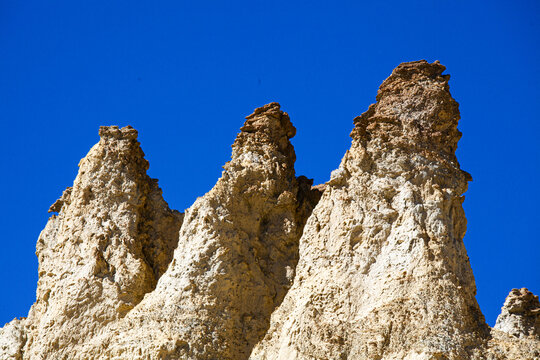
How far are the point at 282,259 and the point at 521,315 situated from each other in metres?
6.06

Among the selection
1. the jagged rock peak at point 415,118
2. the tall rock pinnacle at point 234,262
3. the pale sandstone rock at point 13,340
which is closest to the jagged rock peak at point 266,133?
the tall rock pinnacle at point 234,262

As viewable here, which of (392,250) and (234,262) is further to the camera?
(234,262)

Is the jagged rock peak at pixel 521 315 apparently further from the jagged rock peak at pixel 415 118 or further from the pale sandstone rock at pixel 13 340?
the pale sandstone rock at pixel 13 340

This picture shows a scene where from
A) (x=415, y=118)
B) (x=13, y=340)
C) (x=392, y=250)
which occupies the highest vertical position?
(x=415, y=118)

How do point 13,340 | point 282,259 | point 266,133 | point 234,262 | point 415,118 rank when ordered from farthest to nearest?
point 13,340 < point 266,133 < point 282,259 < point 234,262 < point 415,118

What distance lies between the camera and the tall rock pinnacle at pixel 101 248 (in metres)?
23.7

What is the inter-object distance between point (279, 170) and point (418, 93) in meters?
4.10

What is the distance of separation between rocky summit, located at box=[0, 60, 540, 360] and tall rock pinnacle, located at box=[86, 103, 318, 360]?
3 cm

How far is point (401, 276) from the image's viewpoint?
61.6ft

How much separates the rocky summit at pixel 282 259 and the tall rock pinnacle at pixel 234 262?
0.11ft

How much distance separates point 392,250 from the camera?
1945 cm

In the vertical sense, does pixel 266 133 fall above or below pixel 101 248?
above

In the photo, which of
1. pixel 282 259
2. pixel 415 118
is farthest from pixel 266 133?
pixel 415 118

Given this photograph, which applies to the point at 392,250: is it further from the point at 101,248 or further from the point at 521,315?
the point at 101,248
